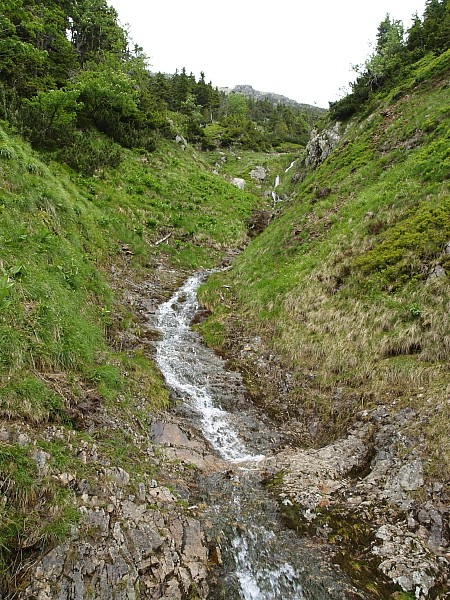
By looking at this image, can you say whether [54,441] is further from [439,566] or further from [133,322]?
[133,322]

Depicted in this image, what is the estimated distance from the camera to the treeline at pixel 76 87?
810 inches

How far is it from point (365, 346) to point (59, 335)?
28.3 feet

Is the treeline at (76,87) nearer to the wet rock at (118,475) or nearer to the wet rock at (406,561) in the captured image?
the wet rock at (118,475)

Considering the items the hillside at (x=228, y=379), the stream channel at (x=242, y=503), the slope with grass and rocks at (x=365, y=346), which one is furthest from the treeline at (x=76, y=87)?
the stream channel at (x=242, y=503)

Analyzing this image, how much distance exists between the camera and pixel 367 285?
13.1 metres

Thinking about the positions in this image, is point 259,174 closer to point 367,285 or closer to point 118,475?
point 367,285

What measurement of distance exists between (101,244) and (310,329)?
38.1 ft

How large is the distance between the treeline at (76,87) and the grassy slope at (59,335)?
282 cm

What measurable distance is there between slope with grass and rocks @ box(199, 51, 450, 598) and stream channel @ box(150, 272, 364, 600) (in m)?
0.46

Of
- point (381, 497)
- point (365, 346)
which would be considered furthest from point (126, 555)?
point (365, 346)

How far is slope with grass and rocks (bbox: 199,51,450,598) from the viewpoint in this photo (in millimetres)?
7109

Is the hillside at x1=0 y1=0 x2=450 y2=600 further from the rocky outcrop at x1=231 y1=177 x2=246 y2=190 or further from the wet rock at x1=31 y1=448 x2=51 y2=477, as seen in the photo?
the rocky outcrop at x1=231 y1=177 x2=246 y2=190

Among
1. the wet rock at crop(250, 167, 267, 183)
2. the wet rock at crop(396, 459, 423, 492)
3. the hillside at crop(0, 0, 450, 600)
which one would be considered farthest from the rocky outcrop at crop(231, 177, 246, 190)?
the wet rock at crop(396, 459, 423, 492)

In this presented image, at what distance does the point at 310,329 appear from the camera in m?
13.3
